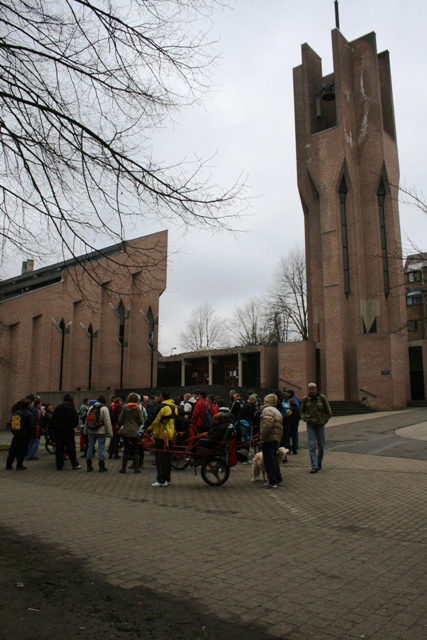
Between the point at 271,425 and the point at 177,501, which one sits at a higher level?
the point at 271,425

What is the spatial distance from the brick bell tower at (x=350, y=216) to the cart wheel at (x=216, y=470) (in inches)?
960

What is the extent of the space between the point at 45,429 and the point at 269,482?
9.03 m

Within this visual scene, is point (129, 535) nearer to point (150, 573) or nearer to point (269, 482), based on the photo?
point (150, 573)

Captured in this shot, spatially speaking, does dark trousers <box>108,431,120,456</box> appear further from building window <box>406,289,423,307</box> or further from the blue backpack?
building window <box>406,289,423,307</box>

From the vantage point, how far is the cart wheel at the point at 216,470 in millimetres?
8805

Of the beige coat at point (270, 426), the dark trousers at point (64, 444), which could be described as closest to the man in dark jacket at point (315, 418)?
the beige coat at point (270, 426)

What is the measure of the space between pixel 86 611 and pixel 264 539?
233 cm

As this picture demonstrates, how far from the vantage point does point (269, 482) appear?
845cm

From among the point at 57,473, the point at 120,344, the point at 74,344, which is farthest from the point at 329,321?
the point at 57,473

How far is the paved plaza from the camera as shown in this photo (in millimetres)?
A: 3449

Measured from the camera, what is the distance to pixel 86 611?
11.4ft

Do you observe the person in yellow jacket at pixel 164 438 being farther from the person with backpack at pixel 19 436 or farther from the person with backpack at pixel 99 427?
the person with backpack at pixel 19 436

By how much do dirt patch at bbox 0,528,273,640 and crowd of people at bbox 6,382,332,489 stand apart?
4.52 metres

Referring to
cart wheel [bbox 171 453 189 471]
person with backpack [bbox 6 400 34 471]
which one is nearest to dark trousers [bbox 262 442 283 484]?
cart wheel [bbox 171 453 189 471]
